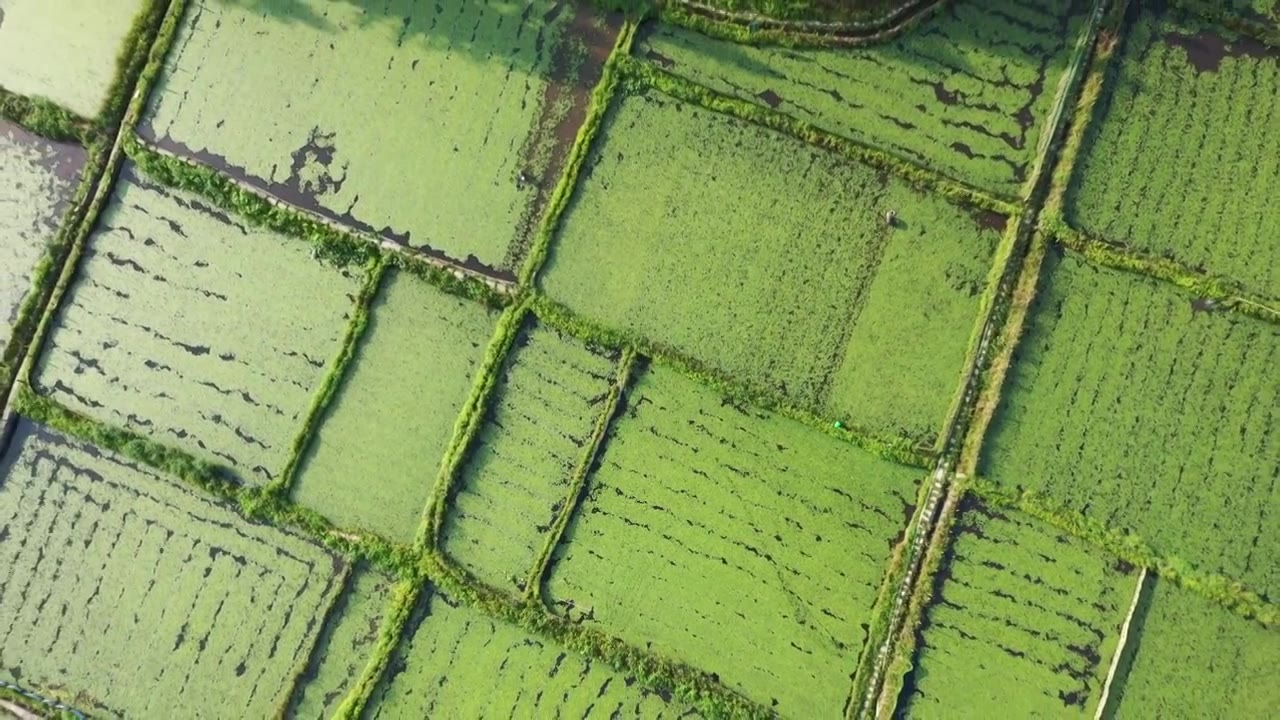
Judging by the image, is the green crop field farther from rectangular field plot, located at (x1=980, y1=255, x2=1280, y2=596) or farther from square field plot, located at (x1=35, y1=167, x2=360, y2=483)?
rectangular field plot, located at (x1=980, y1=255, x2=1280, y2=596)

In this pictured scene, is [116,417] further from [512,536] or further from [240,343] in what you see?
[512,536]

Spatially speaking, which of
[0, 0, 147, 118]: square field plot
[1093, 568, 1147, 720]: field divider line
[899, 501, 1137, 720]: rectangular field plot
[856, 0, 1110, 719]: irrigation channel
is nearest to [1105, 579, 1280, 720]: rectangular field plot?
[1093, 568, 1147, 720]: field divider line

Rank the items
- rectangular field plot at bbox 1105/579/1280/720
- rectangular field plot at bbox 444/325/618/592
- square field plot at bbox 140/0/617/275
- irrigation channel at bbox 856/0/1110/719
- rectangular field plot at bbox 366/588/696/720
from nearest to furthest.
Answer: rectangular field plot at bbox 1105/579/1280/720, irrigation channel at bbox 856/0/1110/719, rectangular field plot at bbox 366/588/696/720, rectangular field plot at bbox 444/325/618/592, square field plot at bbox 140/0/617/275

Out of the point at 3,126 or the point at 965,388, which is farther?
the point at 3,126

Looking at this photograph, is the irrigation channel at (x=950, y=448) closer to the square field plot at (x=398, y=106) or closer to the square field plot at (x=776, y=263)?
the square field plot at (x=776, y=263)

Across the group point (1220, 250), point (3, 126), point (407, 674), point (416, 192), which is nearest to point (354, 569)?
point (407, 674)

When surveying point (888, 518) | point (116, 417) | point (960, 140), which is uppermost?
point (960, 140)

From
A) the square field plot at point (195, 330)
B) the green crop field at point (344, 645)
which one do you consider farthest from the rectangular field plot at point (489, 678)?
the square field plot at point (195, 330)

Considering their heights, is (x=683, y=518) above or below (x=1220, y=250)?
below
